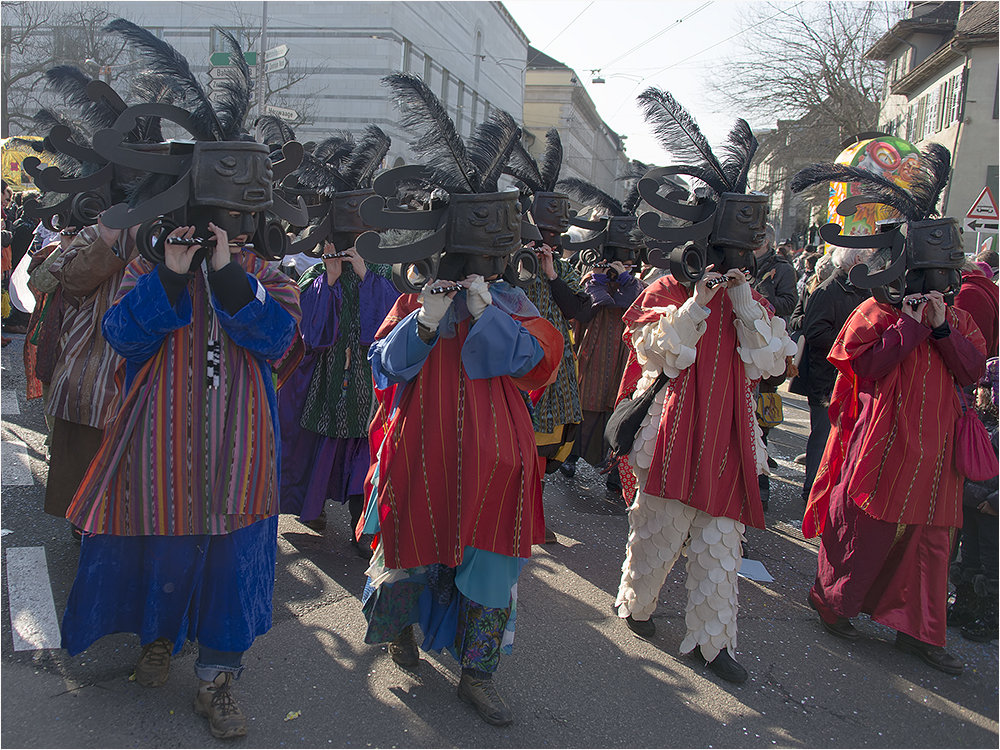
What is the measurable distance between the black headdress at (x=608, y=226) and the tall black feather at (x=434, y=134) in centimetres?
256

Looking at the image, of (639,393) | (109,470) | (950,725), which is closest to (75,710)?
(109,470)

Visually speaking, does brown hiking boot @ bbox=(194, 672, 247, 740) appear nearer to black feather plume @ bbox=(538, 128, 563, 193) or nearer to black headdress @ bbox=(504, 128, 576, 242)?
black headdress @ bbox=(504, 128, 576, 242)

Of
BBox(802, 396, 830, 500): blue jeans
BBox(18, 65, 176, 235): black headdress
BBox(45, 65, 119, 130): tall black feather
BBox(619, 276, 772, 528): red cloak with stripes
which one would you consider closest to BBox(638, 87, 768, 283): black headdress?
BBox(619, 276, 772, 528): red cloak with stripes

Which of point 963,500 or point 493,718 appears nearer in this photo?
point 493,718

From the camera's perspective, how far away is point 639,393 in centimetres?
389

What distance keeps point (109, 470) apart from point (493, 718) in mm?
1617

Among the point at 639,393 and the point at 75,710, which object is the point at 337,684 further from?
the point at 639,393

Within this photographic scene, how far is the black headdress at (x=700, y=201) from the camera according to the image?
11.5 ft

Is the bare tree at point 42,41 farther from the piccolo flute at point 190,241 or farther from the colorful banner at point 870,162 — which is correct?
the piccolo flute at point 190,241

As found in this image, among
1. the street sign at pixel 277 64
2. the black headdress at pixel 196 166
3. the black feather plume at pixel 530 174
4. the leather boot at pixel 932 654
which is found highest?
the street sign at pixel 277 64

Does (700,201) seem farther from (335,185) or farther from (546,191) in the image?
(335,185)

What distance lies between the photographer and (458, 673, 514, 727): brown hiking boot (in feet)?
9.66

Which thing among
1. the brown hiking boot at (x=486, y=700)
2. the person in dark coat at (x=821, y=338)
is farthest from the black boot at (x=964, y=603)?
the brown hiking boot at (x=486, y=700)

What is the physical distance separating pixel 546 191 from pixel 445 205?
1.98 metres
